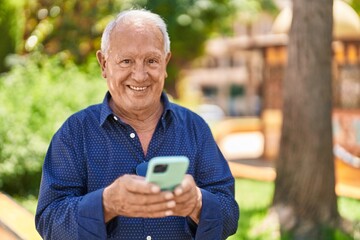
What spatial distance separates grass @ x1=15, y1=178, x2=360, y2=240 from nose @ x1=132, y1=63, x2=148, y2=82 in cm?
458

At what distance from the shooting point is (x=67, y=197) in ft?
8.34

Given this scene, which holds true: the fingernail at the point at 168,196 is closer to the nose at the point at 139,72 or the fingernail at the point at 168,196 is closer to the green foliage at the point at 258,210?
the nose at the point at 139,72

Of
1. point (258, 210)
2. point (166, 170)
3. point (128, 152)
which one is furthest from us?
point (258, 210)

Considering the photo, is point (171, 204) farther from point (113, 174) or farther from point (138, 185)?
point (113, 174)

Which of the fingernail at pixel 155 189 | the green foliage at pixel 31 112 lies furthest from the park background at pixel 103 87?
the fingernail at pixel 155 189

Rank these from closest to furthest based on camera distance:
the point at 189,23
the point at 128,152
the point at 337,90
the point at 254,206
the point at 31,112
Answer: the point at 128,152, the point at 254,206, the point at 31,112, the point at 337,90, the point at 189,23

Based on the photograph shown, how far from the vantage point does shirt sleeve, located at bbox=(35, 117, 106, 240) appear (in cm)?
242

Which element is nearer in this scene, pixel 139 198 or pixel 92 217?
pixel 139 198

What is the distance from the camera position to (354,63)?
15.6 metres

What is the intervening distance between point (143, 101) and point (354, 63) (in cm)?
1353

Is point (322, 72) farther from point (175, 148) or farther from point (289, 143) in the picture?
point (175, 148)

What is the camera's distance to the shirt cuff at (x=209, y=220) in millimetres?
2492

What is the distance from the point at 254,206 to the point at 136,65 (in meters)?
6.80

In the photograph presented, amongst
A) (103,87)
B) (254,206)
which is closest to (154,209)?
(254,206)
